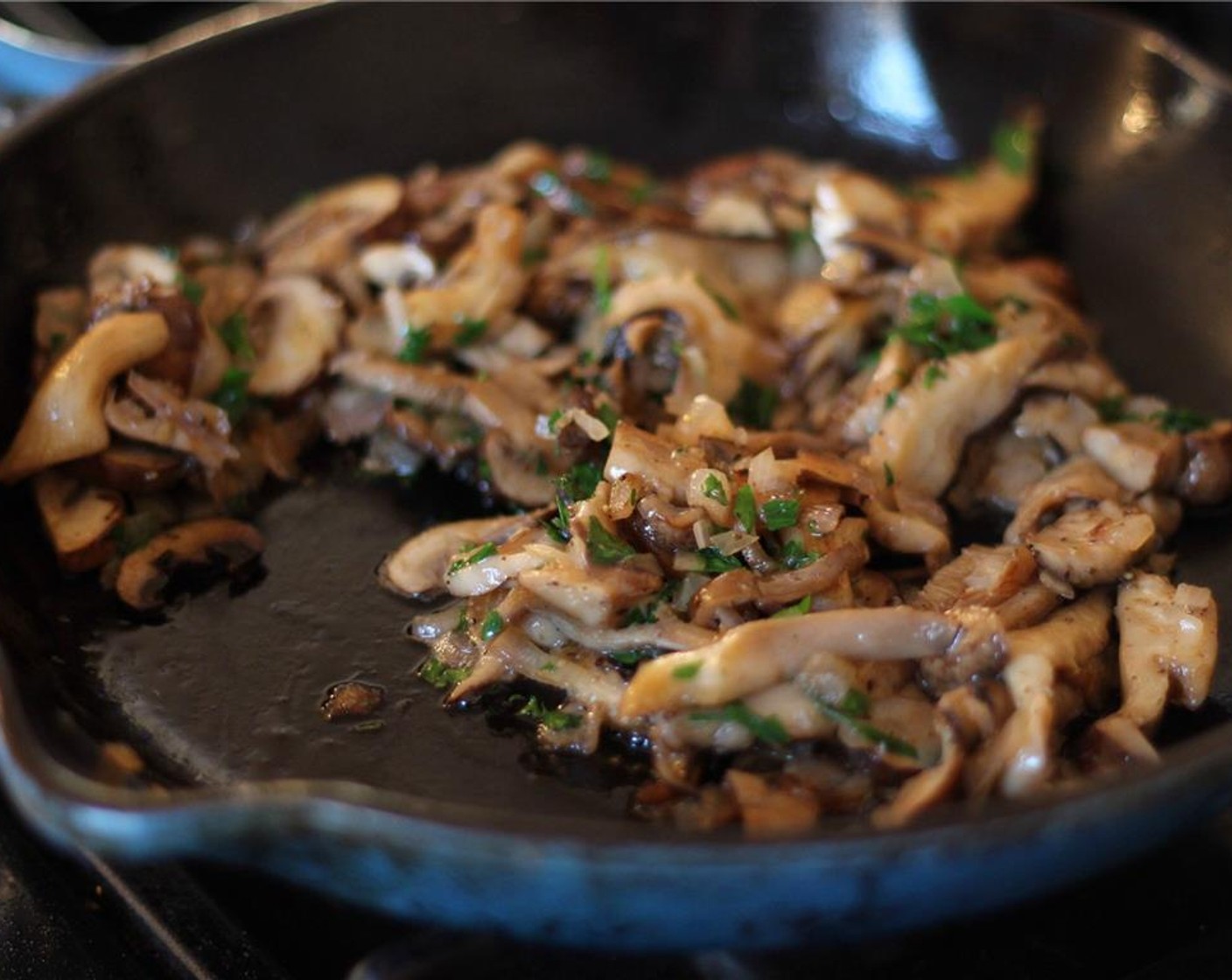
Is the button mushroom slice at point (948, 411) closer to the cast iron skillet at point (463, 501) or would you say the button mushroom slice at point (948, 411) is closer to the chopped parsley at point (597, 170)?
the cast iron skillet at point (463, 501)

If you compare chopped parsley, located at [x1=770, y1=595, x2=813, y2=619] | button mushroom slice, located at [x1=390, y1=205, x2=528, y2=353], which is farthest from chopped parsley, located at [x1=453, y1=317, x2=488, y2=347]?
chopped parsley, located at [x1=770, y1=595, x2=813, y2=619]

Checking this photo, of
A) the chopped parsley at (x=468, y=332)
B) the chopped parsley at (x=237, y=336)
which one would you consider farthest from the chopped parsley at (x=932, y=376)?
the chopped parsley at (x=237, y=336)

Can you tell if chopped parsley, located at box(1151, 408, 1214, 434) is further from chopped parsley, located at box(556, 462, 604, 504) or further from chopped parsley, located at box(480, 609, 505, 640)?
chopped parsley, located at box(480, 609, 505, 640)

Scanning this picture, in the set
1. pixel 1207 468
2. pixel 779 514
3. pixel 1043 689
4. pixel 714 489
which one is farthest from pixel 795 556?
pixel 1207 468

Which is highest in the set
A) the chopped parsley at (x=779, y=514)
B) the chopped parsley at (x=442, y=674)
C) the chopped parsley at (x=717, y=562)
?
the chopped parsley at (x=779, y=514)

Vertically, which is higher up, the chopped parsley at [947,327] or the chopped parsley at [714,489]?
the chopped parsley at [947,327]

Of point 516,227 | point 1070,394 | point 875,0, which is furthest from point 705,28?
point 1070,394
